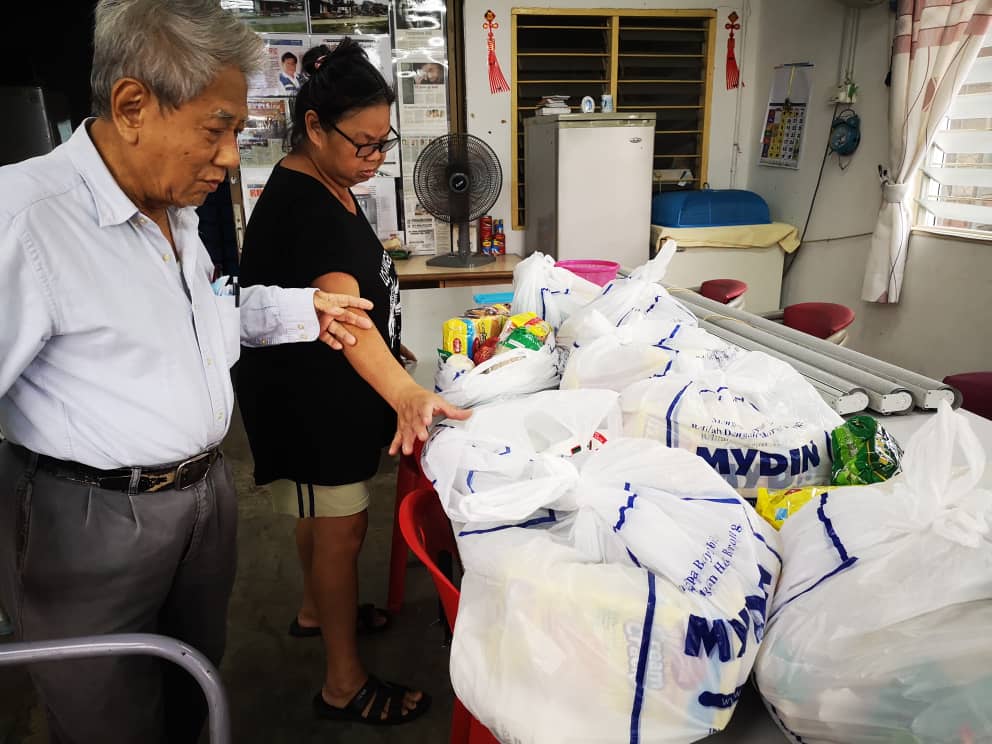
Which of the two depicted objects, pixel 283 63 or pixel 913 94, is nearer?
pixel 913 94

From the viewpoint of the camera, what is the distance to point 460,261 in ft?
12.4

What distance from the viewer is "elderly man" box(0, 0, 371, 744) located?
0.84 m

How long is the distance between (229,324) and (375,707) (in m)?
1.09

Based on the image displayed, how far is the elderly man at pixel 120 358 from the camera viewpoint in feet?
2.75

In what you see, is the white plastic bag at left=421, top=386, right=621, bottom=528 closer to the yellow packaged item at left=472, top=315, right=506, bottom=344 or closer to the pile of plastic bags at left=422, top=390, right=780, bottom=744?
the pile of plastic bags at left=422, top=390, right=780, bottom=744

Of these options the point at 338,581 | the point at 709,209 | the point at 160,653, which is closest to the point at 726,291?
the point at 709,209

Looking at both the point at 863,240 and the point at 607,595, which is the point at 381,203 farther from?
the point at 607,595

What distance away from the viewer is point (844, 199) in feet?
12.3

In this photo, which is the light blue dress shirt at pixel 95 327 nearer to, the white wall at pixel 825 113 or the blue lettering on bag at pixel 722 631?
the blue lettering on bag at pixel 722 631

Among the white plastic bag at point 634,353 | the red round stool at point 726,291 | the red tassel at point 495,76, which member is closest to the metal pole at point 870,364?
the white plastic bag at point 634,353

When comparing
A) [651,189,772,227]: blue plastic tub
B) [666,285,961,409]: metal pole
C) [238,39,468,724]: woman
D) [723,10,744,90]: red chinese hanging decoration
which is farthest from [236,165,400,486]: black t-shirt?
[723,10,744,90]: red chinese hanging decoration

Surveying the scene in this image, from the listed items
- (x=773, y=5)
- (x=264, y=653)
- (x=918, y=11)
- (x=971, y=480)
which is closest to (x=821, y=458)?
(x=971, y=480)

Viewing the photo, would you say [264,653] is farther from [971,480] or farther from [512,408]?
[971,480]

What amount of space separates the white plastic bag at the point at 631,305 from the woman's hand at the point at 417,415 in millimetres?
408
